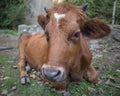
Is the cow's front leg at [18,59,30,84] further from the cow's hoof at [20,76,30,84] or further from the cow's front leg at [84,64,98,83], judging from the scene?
the cow's front leg at [84,64,98,83]

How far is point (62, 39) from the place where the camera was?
4.52m

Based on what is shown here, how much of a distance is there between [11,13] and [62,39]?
13.1m

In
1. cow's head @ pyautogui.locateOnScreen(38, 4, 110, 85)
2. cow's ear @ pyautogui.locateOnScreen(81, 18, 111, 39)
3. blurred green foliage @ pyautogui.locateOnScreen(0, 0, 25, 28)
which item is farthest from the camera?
blurred green foliage @ pyautogui.locateOnScreen(0, 0, 25, 28)

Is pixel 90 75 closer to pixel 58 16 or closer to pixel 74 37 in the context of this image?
pixel 74 37

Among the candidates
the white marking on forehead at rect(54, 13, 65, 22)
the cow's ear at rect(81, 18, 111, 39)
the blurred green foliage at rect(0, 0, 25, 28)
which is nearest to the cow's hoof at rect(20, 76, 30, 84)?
the cow's ear at rect(81, 18, 111, 39)

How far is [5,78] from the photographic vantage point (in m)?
6.28

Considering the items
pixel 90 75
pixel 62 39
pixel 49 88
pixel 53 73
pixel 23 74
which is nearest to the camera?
pixel 53 73

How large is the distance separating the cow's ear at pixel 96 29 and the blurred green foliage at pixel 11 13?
11789 millimetres

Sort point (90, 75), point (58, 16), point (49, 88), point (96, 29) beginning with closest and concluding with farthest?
point (58, 16) → point (96, 29) → point (49, 88) → point (90, 75)

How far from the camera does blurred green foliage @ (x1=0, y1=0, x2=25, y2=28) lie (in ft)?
55.2

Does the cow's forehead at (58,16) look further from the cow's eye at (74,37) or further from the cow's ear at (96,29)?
the cow's ear at (96,29)

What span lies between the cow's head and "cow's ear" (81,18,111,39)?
182 mm

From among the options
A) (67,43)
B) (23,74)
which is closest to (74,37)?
(67,43)

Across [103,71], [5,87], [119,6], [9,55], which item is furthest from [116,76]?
[119,6]
